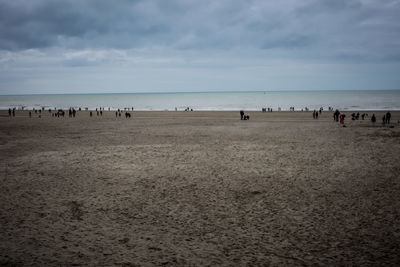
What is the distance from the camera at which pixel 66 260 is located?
235 inches

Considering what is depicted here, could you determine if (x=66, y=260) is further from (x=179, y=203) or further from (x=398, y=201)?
(x=398, y=201)

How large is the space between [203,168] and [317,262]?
319 inches

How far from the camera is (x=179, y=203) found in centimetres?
927

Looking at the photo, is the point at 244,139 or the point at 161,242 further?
the point at 244,139

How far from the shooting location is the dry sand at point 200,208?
627cm

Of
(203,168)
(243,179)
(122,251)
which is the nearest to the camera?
(122,251)

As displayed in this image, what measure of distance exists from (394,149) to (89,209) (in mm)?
18314

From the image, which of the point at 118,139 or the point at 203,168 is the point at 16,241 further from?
the point at 118,139

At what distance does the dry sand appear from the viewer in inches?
247

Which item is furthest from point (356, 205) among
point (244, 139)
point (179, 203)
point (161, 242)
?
point (244, 139)

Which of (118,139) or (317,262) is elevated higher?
(118,139)

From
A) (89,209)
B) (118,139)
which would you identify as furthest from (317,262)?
(118,139)

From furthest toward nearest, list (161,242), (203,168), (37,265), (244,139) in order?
(244,139), (203,168), (161,242), (37,265)

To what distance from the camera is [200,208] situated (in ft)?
29.0
